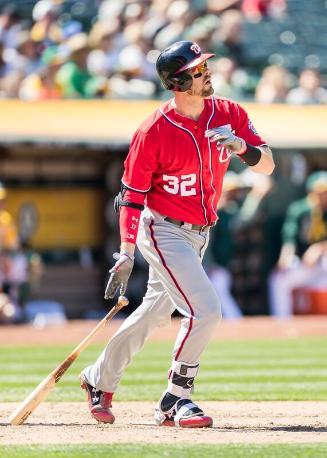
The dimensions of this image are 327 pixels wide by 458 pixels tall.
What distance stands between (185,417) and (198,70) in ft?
5.37

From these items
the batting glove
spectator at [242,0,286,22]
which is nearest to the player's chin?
the batting glove

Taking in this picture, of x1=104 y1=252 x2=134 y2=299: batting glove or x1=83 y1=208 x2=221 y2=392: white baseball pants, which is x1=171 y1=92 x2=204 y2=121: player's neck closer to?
x1=83 y1=208 x2=221 y2=392: white baseball pants

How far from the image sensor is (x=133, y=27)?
15.1m

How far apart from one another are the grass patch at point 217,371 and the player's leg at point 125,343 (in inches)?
42.4

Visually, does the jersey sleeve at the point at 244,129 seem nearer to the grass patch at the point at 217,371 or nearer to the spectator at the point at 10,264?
the grass patch at the point at 217,371

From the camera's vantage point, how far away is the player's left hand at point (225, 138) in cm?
547

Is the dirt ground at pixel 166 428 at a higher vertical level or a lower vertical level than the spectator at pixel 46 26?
lower

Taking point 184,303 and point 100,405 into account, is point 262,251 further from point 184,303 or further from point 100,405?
point 184,303

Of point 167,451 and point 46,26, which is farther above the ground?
point 46,26

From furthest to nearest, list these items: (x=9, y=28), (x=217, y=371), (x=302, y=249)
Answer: (x=9, y=28) → (x=302, y=249) → (x=217, y=371)

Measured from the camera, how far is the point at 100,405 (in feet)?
19.3

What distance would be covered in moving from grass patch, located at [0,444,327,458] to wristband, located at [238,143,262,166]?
144cm

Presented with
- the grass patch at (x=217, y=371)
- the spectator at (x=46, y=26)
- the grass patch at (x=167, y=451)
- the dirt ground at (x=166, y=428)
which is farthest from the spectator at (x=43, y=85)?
the grass patch at (x=167, y=451)

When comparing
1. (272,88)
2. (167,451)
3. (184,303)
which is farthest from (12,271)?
(167,451)
